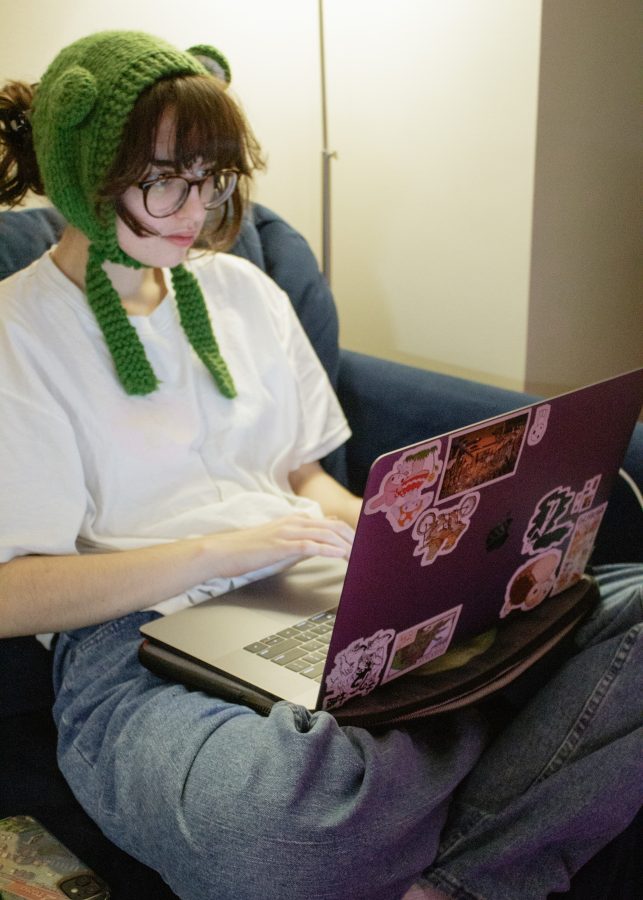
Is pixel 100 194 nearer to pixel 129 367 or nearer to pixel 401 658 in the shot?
pixel 129 367

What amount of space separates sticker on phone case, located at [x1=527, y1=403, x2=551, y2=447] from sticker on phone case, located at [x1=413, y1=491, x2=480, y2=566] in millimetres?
72

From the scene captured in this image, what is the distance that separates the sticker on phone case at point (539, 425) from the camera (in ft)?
2.77

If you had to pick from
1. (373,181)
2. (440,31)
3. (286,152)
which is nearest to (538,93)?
(440,31)

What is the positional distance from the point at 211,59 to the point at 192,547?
0.60m

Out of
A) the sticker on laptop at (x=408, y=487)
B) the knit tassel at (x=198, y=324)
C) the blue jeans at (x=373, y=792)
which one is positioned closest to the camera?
the sticker on laptop at (x=408, y=487)

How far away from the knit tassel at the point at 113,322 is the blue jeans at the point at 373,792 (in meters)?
0.38

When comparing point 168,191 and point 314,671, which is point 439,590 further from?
point 168,191

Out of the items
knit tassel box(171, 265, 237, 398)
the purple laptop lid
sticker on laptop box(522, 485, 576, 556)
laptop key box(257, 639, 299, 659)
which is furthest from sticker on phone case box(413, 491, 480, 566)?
knit tassel box(171, 265, 237, 398)

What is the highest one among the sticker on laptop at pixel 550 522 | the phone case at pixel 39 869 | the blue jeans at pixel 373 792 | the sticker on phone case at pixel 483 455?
the sticker on phone case at pixel 483 455

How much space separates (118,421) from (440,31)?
967 millimetres

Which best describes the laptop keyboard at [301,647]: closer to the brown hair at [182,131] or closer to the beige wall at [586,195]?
the brown hair at [182,131]

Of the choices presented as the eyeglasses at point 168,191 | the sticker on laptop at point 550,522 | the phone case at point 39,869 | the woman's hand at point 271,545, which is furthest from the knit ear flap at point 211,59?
the phone case at point 39,869

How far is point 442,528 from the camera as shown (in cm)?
82

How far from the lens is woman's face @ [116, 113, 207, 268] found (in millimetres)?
1081
